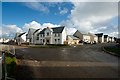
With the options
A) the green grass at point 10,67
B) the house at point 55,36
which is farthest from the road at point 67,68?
the house at point 55,36

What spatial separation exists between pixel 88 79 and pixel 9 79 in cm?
462

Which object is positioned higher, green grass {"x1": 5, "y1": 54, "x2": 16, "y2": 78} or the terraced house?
the terraced house

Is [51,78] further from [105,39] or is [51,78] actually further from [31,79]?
[105,39]

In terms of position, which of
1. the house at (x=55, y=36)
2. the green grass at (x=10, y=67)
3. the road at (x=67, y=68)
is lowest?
the road at (x=67, y=68)

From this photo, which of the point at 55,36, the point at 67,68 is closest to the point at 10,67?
the point at 67,68

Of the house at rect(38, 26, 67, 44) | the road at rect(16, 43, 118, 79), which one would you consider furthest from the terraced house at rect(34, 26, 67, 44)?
the road at rect(16, 43, 118, 79)

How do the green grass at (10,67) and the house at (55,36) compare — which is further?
the house at (55,36)

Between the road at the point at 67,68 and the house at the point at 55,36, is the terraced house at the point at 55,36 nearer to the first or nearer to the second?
the house at the point at 55,36

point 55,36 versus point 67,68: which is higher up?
point 55,36

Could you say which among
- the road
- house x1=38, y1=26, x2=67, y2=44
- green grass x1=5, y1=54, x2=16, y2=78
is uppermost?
house x1=38, y1=26, x2=67, y2=44

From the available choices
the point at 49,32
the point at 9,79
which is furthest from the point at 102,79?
the point at 49,32

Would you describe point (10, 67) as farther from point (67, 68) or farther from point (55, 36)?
point (55, 36)

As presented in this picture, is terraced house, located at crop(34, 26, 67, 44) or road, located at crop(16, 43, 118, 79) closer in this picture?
road, located at crop(16, 43, 118, 79)

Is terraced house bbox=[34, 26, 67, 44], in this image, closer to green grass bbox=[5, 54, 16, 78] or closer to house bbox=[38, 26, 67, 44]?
house bbox=[38, 26, 67, 44]
